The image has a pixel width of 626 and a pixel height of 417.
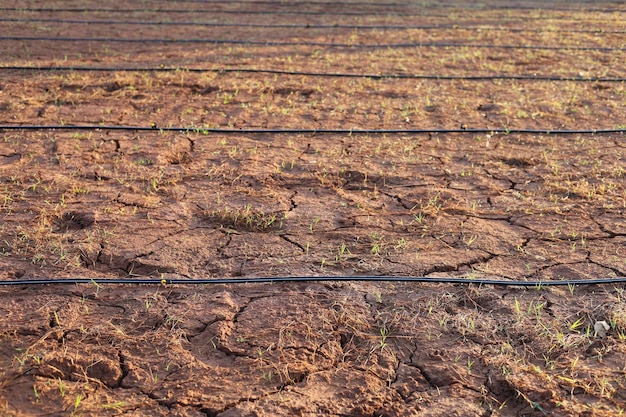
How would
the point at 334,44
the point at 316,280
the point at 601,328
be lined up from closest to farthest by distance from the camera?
the point at 601,328, the point at 316,280, the point at 334,44

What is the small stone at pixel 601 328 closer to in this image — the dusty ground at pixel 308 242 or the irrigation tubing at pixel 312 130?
the dusty ground at pixel 308 242

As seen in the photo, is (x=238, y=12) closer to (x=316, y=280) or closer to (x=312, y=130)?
(x=312, y=130)

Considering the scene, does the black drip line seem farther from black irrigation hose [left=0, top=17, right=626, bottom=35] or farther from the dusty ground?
the dusty ground

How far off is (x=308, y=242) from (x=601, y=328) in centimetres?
148

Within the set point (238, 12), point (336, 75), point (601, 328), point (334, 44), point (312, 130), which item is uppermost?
point (238, 12)

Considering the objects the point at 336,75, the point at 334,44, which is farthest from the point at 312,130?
the point at 334,44

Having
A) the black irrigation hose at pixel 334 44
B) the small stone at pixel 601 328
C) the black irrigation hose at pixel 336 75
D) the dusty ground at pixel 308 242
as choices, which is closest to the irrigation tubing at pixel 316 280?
the dusty ground at pixel 308 242

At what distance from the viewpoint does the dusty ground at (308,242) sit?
2.76 m

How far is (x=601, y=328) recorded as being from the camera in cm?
307

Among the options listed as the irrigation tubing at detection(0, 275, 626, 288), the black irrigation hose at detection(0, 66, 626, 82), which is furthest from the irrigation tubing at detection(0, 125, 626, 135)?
the irrigation tubing at detection(0, 275, 626, 288)

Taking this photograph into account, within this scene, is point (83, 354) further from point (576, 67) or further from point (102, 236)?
point (576, 67)

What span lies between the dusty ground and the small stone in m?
0.02

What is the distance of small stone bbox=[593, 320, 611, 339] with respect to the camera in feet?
10.0

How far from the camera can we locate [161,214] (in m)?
4.09
